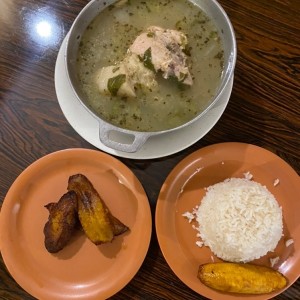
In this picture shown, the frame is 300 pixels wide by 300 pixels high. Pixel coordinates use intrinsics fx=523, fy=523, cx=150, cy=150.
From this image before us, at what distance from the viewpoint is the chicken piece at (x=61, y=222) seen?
173cm

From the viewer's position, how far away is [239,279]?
1714mm

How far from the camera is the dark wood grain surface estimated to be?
186 cm

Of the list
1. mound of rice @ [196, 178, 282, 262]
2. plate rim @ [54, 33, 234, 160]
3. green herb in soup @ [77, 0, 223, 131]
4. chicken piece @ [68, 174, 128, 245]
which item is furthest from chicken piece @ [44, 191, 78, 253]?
mound of rice @ [196, 178, 282, 262]

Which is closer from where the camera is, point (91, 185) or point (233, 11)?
point (91, 185)

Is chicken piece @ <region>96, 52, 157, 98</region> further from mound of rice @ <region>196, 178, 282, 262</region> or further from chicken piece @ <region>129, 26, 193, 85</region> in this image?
mound of rice @ <region>196, 178, 282, 262</region>

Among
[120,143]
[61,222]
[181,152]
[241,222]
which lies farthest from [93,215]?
[241,222]

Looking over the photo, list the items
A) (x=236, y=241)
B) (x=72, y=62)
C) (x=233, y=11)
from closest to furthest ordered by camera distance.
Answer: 1. (x=72, y=62)
2. (x=236, y=241)
3. (x=233, y=11)

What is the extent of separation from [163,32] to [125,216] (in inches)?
25.3

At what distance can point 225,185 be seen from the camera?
185cm

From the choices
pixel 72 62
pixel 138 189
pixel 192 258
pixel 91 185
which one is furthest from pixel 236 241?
pixel 72 62

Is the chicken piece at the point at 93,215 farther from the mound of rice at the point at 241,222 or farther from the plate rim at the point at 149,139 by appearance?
the mound of rice at the point at 241,222

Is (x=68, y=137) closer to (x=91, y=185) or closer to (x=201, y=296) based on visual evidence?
(x=91, y=185)

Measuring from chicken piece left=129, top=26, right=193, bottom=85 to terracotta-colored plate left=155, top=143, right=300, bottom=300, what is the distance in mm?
325

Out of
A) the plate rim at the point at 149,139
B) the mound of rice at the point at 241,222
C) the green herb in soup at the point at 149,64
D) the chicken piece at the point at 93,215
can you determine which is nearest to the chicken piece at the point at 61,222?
the chicken piece at the point at 93,215
